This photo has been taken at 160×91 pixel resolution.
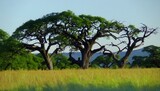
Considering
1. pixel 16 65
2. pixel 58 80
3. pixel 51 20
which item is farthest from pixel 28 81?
pixel 16 65

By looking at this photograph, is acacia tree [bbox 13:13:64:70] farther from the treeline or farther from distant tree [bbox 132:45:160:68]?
distant tree [bbox 132:45:160:68]

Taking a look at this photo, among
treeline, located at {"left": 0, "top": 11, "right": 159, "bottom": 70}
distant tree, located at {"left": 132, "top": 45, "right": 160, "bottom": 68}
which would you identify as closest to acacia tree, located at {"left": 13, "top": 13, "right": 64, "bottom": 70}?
treeline, located at {"left": 0, "top": 11, "right": 159, "bottom": 70}

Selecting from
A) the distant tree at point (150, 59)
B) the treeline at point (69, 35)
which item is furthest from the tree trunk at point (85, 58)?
the distant tree at point (150, 59)

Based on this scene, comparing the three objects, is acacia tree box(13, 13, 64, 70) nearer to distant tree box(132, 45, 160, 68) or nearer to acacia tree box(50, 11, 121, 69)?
acacia tree box(50, 11, 121, 69)

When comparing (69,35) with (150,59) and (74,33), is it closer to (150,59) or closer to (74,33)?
(74,33)

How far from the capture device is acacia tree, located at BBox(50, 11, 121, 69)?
1390 inches

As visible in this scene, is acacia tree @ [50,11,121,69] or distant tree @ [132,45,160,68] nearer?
acacia tree @ [50,11,121,69]

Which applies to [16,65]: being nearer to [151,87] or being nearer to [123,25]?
[123,25]

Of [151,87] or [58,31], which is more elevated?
[58,31]

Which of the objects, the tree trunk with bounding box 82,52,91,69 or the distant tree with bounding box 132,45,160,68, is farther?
the distant tree with bounding box 132,45,160,68

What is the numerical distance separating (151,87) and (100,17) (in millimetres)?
28289

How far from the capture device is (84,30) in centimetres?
3600

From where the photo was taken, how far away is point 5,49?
35625 millimetres

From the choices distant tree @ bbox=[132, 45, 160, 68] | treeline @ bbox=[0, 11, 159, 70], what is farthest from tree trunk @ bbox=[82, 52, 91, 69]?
distant tree @ bbox=[132, 45, 160, 68]
